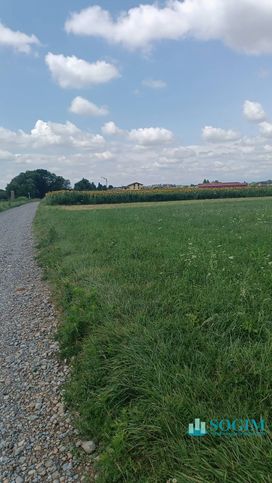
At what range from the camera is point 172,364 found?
266cm

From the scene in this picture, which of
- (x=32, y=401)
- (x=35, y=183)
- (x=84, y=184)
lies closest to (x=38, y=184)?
(x=35, y=183)

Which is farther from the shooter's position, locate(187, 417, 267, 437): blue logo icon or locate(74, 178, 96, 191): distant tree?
locate(74, 178, 96, 191): distant tree

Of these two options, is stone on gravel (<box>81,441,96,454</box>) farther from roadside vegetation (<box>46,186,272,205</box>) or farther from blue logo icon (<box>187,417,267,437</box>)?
roadside vegetation (<box>46,186,272,205</box>)

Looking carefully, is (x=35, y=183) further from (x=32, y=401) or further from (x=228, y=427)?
(x=228, y=427)

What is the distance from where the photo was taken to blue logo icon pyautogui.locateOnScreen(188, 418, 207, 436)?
2039 millimetres

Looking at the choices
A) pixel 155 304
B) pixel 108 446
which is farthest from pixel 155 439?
pixel 155 304

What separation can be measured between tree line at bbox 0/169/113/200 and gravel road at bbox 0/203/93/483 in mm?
96991

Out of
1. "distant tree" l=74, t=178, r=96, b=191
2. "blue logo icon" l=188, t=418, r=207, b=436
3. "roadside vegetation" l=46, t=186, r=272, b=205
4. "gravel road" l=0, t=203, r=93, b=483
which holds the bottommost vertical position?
"gravel road" l=0, t=203, r=93, b=483

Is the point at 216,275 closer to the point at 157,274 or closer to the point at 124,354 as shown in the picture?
the point at 157,274

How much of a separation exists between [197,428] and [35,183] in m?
118

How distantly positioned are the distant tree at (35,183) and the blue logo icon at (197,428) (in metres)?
108

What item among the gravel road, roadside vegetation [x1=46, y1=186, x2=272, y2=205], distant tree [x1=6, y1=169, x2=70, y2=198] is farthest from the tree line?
the gravel road

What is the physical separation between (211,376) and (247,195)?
6153 centimetres

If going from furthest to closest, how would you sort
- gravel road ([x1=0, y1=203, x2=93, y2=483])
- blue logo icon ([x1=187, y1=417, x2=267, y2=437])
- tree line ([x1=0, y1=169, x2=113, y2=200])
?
tree line ([x1=0, y1=169, x2=113, y2=200])
gravel road ([x1=0, y1=203, x2=93, y2=483])
blue logo icon ([x1=187, y1=417, x2=267, y2=437])
